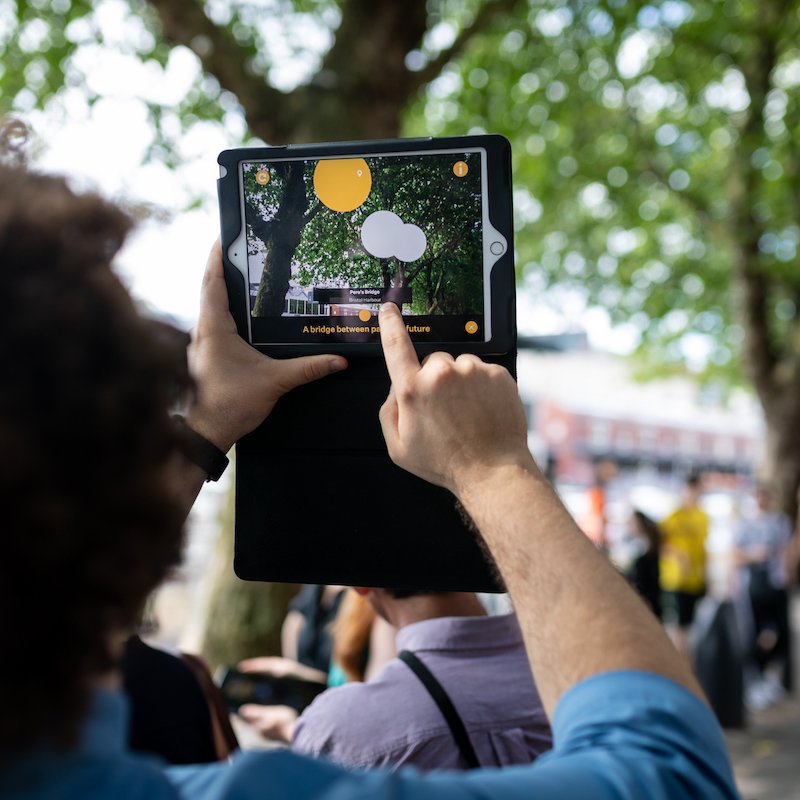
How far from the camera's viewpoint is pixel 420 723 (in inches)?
65.5

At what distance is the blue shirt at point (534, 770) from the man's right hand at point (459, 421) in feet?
0.89

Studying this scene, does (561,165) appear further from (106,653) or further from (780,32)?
(106,653)

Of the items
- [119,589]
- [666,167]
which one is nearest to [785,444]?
[666,167]

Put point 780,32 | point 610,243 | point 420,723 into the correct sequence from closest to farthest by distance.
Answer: point 420,723, point 780,32, point 610,243

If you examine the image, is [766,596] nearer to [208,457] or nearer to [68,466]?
[208,457]

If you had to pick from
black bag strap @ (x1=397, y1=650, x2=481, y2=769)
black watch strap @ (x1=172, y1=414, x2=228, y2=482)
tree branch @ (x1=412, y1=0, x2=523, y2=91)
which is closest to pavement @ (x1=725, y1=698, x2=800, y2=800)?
black bag strap @ (x1=397, y1=650, x2=481, y2=769)

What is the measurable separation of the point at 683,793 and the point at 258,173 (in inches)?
37.2

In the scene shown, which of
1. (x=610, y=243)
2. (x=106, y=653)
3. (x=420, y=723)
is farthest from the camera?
(x=610, y=243)

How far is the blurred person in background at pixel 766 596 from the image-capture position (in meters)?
8.32

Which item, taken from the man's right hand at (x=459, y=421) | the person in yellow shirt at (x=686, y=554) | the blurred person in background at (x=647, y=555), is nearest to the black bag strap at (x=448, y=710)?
the man's right hand at (x=459, y=421)

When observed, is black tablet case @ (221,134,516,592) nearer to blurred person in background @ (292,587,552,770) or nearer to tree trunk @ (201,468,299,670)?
blurred person in background @ (292,587,552,770)

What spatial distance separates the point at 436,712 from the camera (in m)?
1.68

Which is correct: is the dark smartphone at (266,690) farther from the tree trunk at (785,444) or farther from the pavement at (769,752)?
the tree trunk at (785,444)

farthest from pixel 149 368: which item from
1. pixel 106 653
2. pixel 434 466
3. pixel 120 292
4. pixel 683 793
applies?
pixel 683 793
